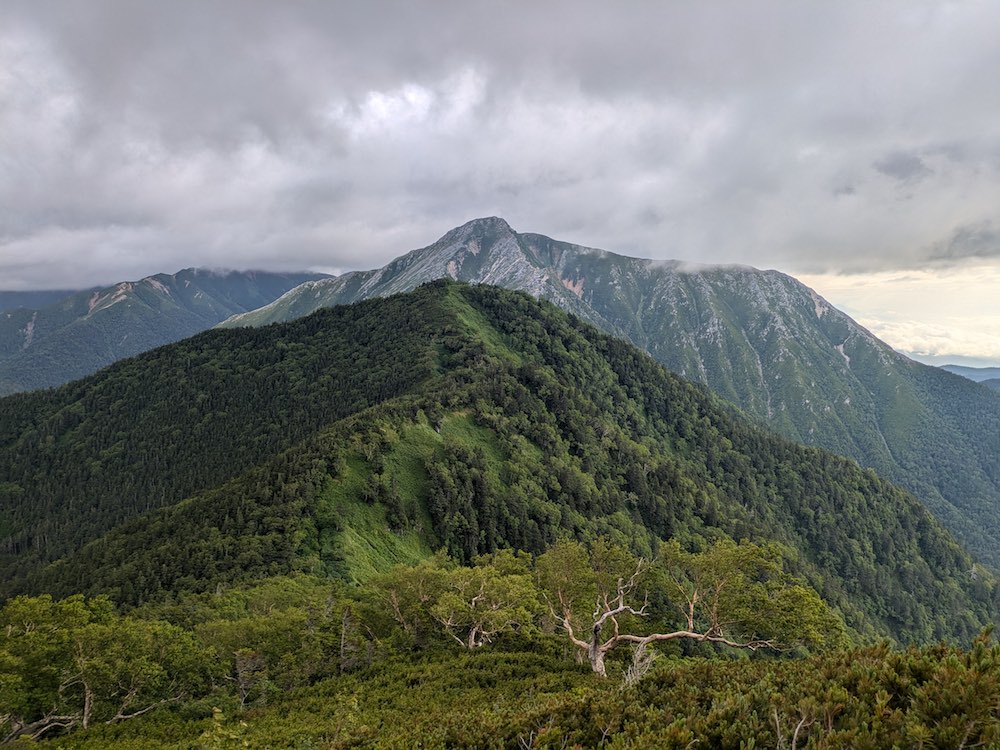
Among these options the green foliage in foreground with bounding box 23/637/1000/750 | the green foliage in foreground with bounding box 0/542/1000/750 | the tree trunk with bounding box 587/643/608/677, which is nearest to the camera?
the green foliage in foreground with bounding box 23/637/1000/750

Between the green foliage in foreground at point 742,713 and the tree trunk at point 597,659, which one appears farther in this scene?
the tree trunk at point 597,659

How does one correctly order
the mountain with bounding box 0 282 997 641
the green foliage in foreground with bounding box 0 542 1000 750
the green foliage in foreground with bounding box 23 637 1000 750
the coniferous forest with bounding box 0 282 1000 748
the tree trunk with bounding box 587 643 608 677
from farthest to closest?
the mountain with bounding box 0 282 997 641
the tree trunk with bounding box 587 643 608 677
the coniferous forest with bounding box 0 282 1000 748
the green foliage in foreground with bounding box 0 542 1000 750
the green foliage in foreground with bounding box 23 637 1000 750

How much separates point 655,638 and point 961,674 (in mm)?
27477

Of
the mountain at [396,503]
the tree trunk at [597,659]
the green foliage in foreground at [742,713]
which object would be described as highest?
the green foliage in foreground at [742,713]

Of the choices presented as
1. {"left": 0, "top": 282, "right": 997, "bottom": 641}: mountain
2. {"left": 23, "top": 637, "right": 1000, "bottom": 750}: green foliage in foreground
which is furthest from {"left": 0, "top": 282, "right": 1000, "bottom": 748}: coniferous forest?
{"left": 0, "top": 282, "right": 997, "bottom": 641}: mountain

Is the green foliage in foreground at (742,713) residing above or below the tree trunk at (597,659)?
above

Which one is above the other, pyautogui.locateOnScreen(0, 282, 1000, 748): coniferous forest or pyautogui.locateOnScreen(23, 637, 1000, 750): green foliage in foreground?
pyautogui.locateOnScreen(23, 637, 1000, 750): green foliage in foreground

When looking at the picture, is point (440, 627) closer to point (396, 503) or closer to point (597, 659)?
point (597, 659)

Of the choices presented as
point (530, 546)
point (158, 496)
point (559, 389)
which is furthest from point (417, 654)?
point (158, 496)

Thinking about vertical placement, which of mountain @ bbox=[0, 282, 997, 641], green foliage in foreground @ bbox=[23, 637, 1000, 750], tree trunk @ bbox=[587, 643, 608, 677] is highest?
green foliage in foreground @ bbox=[23, 637, 1000, 750]

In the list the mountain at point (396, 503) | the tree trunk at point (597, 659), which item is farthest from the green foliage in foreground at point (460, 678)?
the mountain at point (396, 503)

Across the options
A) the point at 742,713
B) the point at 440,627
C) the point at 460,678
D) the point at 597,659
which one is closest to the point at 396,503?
the point at 440,627

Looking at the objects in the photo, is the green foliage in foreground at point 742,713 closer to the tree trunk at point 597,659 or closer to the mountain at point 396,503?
the tree trunk at point 597,659

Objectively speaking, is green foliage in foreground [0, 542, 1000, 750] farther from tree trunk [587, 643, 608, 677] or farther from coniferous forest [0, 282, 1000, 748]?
tree trunk [587, 643, 608, 677]
